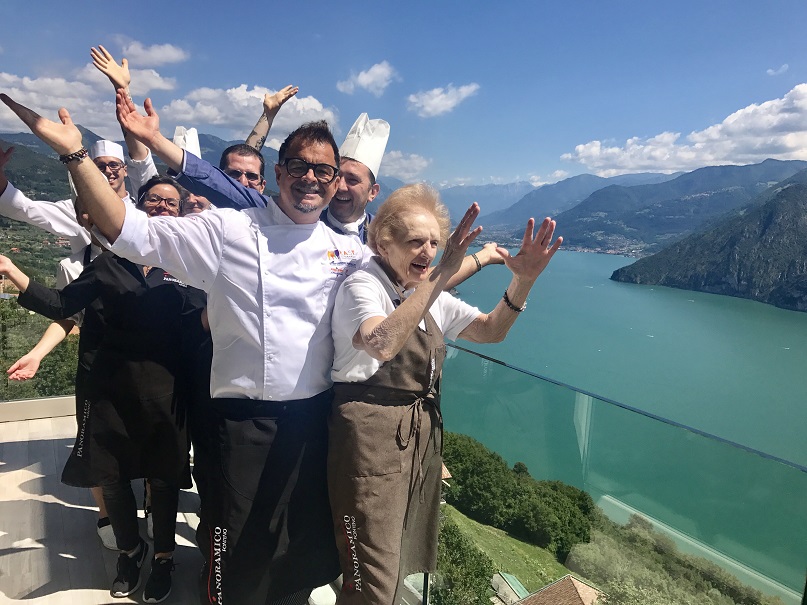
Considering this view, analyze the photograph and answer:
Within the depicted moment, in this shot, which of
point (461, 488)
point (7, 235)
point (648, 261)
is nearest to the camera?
point (461, 488)

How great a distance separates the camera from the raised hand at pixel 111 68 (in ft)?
5.62

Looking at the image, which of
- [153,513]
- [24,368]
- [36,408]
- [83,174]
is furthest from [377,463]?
[36,408]

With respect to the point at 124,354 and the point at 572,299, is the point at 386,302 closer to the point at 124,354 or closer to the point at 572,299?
the point at 124,354

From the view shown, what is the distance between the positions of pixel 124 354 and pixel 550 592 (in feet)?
5.45

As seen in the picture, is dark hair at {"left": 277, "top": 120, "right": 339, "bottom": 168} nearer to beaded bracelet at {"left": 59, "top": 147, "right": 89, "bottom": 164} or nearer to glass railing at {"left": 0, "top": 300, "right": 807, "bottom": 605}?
beaded bracelet at {"left": 59, "top": 147, "right": 89, "bottom": 164}

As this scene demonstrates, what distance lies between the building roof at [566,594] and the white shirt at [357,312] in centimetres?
108

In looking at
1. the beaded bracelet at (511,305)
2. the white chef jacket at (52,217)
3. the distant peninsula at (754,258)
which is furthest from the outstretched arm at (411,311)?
the distant peninsula at (754,258)

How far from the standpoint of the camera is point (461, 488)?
7.05 feet

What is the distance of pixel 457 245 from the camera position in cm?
123

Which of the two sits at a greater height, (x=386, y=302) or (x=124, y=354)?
(x=386, y=302)

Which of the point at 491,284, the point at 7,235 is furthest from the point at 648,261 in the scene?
the point at 7,235

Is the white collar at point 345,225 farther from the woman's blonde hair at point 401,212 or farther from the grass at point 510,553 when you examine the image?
the grass at point 510,553

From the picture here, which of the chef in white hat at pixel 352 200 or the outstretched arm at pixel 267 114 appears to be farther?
the outstretched arm at pixel 267 114

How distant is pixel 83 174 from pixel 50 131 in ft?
0.35
